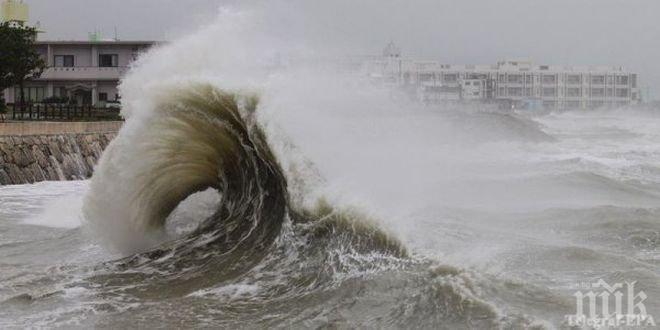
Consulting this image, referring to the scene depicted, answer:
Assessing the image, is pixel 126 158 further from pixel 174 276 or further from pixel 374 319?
pixel 374 319

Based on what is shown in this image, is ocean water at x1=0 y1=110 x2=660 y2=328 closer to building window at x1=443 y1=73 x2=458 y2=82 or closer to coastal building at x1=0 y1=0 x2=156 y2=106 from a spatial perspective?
coastal building at x1=0 y1=0 x2=156 y2=106

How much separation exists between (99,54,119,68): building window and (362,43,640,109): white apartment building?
233 ft

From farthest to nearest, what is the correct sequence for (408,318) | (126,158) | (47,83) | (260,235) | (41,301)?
(47,83) → (126,158) → (260,235) → (41,301) → (408,318)

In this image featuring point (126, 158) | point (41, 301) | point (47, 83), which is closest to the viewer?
point (41, 301)

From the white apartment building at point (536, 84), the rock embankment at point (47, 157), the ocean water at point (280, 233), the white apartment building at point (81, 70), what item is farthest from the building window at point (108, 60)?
the white apartment building at point (536, 84)

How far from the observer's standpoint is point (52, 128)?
2650 centimetres

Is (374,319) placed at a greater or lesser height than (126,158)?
lesser

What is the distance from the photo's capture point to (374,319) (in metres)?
6.27

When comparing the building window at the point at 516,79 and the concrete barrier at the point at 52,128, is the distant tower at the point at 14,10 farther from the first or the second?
the building window at the point at 516,79

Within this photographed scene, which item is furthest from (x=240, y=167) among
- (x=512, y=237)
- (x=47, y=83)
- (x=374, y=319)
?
(x=47, y=83)

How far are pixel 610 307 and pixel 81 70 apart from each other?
51.5 meters

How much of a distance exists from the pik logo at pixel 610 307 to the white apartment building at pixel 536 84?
114 metres

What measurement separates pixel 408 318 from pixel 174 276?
3170 mm

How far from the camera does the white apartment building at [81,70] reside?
2110 inches
